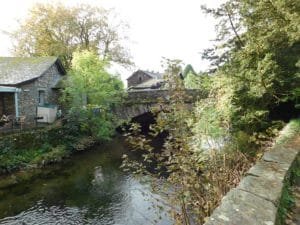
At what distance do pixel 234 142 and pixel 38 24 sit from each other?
2572 centimetres

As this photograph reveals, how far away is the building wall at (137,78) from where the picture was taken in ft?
148

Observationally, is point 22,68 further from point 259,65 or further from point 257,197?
point 257,197

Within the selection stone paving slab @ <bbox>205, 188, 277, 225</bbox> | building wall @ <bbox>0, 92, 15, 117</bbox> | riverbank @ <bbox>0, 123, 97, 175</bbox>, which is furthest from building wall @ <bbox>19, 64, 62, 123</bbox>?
stone paving slab @ <bbox>205, 188, 277, 225</bbox>

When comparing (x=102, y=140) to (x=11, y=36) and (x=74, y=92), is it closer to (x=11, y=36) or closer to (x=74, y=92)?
(x=74, y=92)

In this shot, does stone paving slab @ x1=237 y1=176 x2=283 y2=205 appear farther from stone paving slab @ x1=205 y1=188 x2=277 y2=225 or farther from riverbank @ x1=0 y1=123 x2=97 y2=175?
riverbank @ x1=0 y1=123 x2=97 y2=175

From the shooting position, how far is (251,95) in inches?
289

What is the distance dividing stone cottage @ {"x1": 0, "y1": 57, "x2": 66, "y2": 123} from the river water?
5.63m

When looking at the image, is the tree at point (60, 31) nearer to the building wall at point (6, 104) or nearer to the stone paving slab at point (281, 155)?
the building wall at point (6, 104)

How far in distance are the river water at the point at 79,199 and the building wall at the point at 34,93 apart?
224 inches

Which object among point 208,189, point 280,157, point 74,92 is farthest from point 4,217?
point 74,92

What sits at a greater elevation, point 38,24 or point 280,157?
point 38,24

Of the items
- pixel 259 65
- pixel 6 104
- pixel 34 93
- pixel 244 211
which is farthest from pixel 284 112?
pixel 6 104

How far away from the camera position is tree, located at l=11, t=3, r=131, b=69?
2718 centimetres

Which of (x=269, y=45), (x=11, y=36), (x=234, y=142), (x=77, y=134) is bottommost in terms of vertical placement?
(x=77, y=134)
